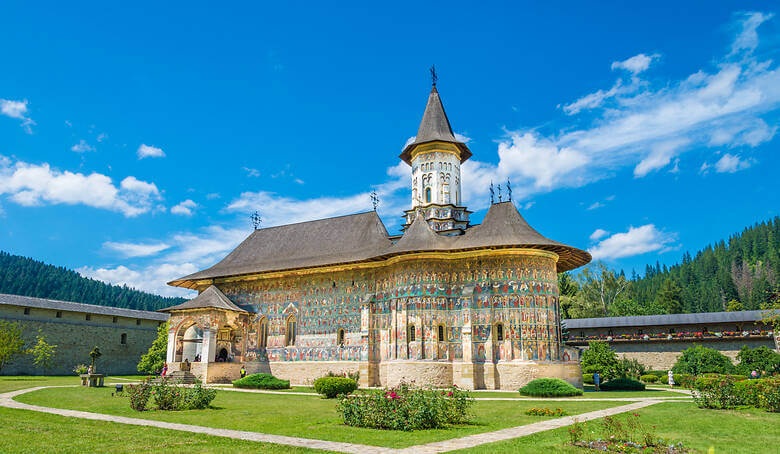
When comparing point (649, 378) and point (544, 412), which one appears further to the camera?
point (649, 378)

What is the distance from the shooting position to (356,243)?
3180 cm

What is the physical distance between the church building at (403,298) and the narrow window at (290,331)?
2.4 inches

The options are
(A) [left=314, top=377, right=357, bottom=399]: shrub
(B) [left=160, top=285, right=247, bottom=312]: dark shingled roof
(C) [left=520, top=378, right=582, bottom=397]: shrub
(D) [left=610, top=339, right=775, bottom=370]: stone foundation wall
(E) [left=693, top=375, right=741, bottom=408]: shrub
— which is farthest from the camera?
(D) [left=610, top=339, right=775, bottom=370]: stone foundation wall

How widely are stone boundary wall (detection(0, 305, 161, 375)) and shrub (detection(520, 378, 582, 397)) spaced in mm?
35412

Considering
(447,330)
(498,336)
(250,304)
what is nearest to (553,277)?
(498,336)

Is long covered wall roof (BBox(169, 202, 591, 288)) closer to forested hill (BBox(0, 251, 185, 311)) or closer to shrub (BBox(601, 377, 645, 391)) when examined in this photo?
shrub (BBox(601, 377, 645, 391))

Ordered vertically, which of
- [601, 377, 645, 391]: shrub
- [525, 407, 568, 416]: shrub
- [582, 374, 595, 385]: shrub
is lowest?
[582, 374, 595, 385]: shrub

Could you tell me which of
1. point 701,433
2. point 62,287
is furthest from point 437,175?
point 62,287

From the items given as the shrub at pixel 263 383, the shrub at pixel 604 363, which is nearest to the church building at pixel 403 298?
the shrub at pixel 263 383

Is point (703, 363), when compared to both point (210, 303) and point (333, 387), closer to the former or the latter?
point (333, 387)

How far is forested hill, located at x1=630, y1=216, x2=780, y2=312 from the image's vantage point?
77.3 meters

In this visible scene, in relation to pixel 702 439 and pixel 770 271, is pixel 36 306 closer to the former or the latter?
pixel 702 439

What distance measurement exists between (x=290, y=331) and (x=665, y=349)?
28575mm

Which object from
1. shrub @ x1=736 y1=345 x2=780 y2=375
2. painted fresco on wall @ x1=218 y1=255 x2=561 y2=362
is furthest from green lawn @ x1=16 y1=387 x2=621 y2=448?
shrub @ x1=736 y1=345 x2=780 y2=375
